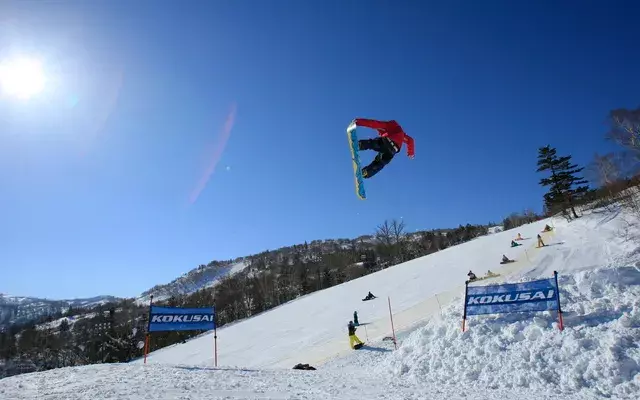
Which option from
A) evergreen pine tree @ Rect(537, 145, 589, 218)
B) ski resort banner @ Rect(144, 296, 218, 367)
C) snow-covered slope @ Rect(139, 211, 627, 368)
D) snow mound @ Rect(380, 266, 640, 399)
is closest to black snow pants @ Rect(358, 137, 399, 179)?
snow mound @ Rect(380, 266, 640, 399)

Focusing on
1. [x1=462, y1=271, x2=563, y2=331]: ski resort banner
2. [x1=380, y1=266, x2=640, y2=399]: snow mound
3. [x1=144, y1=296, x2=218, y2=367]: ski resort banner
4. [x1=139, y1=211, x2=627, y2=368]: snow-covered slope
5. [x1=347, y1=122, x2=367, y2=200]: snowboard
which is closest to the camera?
[x1=380, y1=266, x2=640, y2=399]: snow mound

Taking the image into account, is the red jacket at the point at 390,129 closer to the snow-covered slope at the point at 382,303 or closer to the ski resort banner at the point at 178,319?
the ski resort banner at the point at 178,319

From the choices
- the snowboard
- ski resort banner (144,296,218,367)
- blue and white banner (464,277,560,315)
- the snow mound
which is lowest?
the snow mound

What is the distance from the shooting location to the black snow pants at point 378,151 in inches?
374

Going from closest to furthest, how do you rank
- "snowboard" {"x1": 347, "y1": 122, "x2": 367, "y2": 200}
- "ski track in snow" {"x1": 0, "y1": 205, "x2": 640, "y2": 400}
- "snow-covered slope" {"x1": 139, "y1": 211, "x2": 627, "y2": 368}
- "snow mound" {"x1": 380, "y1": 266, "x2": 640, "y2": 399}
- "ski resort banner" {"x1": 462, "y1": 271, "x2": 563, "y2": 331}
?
"ski track in snow" {"x1": 0, "y1": 205, "x2": 640, "y2": 400} → "snow mound" {"x1": 380, "y1": 266, "x2": 640, "y2": 399} → "snowboard" {"x1": 347, "y1": 122, "x2": 367, "y2": 200} → "ski resort banner" {"x1": 462, "y1": 271, "x2": 563, "y2": 331} → "snow-covered slope" {"x1": 139, "y1": 211, "x2": 627, "y2": 368}

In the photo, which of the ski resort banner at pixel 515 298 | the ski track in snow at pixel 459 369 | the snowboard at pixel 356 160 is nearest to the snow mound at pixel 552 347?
the ski track in snow at pixel 459 369

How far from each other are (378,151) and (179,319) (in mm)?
10662

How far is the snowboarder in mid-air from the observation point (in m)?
9.42

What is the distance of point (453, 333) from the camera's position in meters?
11.2

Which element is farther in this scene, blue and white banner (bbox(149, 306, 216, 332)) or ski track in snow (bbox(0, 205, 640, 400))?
blue and white banner (bbox(149, 306, 216, 332))

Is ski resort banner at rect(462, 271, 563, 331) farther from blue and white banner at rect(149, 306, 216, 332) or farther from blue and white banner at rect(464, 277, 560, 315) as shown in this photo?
blue and white banner at rect(149, 306, 216, 332)

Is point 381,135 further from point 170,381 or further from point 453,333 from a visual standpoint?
point 170,381

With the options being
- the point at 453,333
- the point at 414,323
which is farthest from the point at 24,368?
the point at 453,333

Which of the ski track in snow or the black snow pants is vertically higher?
the black snow pants
